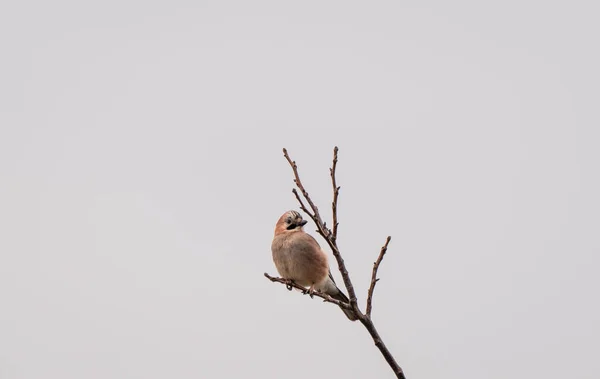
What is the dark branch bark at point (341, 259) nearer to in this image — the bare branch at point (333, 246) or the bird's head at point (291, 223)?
the bare branch at point (333, 246)

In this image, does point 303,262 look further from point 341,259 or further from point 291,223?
point 341,259

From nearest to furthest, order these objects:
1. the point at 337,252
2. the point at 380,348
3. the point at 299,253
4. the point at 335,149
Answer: the point at 380,348 < the point at 337,252 < the point at 335,149 < the point at 299,253

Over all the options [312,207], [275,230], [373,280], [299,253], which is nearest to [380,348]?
[373,280]

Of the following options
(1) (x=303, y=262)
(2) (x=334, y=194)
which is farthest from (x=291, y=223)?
(2) (x=334, y=194)

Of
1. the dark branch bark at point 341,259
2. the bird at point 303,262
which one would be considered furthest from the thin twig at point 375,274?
the bird at point 303,262

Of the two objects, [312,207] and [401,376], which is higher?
[312,207]

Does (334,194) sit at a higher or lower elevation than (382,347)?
higher

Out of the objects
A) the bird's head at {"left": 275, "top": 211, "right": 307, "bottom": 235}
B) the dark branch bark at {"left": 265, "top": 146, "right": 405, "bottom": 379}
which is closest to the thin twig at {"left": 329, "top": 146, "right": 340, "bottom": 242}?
the dark branch bark at {"left": 265, "top": 146, "right": 405, "bottom": 379}

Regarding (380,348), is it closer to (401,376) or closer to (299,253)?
(401,376)

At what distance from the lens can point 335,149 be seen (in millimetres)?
4738

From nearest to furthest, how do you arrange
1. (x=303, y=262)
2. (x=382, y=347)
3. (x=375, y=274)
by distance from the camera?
(x=382, y=347), (x=375, y=274), (x=303, y=262)

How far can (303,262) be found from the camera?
9930mm

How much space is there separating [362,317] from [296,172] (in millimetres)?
1100

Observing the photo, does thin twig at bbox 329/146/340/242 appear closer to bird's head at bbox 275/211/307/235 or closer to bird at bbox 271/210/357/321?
bird at bbox 271/210/357/321
